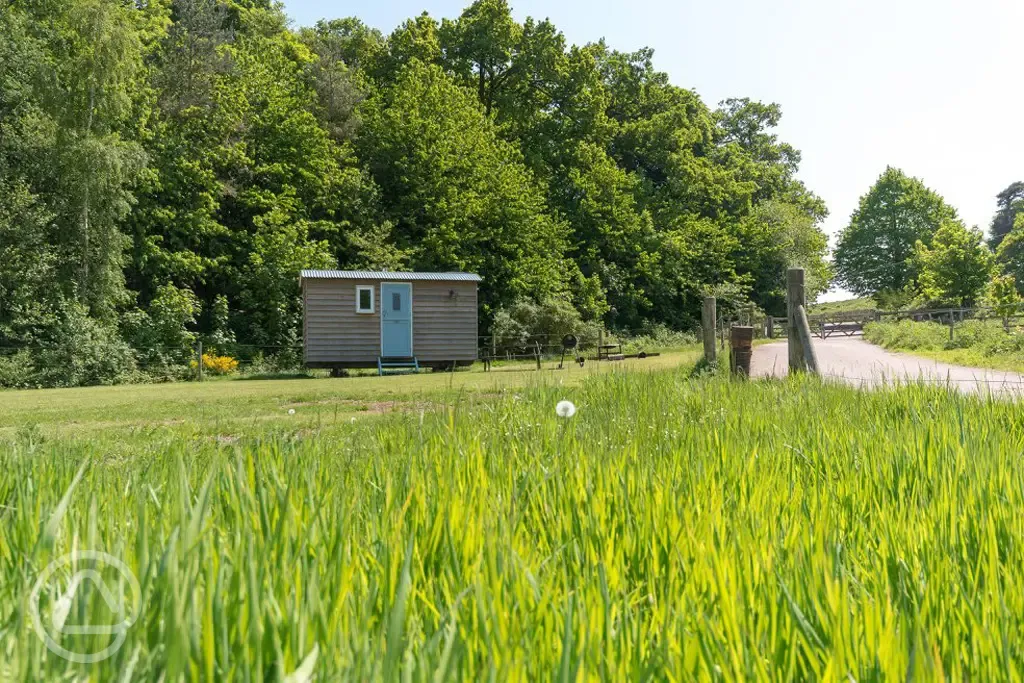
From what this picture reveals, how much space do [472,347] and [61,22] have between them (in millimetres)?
16681

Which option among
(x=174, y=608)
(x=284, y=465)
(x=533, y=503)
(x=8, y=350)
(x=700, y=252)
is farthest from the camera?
(x=700, y=252)

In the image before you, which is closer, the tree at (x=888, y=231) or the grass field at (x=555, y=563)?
the grass field at (x=555, y=563)

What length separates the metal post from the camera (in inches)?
322

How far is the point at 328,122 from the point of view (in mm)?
31250

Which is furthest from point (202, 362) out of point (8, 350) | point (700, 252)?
point (700, 252)

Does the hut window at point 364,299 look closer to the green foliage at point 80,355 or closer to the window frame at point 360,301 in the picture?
the window frame at point 360,301

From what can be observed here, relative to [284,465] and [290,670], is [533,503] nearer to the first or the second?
[284,465]

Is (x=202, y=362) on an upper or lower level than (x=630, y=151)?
lower

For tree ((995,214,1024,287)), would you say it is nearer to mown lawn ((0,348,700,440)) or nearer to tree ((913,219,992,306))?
tree ((913,219,992,306))

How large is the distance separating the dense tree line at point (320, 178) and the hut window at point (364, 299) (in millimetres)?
3649

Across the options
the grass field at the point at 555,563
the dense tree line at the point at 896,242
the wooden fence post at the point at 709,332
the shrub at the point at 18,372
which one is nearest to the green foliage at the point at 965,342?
the wooden fence post at the point at 709,332

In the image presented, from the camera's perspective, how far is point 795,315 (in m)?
8.34

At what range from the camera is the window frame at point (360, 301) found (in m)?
21.5

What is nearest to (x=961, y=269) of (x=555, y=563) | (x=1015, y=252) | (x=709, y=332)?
(x=1015, y=252)
